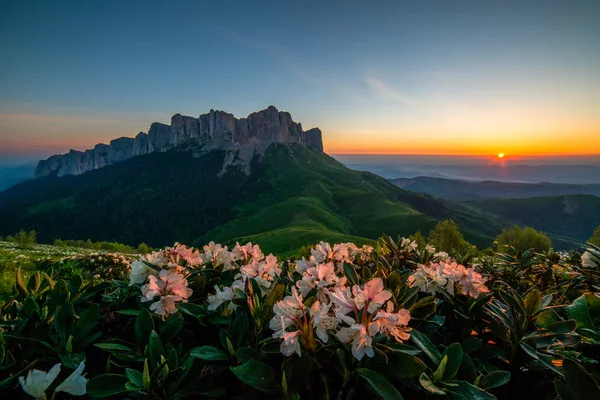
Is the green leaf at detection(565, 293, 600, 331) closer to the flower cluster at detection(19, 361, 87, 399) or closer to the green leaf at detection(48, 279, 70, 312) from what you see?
the flower cluster at detection(19, 361, 87, 399)

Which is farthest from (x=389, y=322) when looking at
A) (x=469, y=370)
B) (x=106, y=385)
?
(x=106, y=385)

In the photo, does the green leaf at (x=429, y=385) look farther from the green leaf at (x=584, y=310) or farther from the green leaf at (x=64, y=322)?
the green leaf at (x=64, y=322)

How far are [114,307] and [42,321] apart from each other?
0.57 metres

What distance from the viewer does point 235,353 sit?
2.04 meters

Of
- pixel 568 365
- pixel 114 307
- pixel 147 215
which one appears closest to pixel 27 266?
pixel 114 307

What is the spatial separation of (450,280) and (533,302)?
69 cm

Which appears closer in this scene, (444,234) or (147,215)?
(444,234)

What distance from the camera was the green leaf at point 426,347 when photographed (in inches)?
81.3

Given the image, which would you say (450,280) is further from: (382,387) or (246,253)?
(246,253)

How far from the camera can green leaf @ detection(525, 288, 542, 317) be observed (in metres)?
2.38

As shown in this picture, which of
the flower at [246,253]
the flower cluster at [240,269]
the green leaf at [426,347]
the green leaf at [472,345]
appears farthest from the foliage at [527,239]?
the green leaf at [426,347]

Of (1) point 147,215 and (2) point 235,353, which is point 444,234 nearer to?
(2) point 235,353

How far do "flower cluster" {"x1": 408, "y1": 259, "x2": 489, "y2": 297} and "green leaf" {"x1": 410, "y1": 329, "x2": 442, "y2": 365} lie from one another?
2.32 feet

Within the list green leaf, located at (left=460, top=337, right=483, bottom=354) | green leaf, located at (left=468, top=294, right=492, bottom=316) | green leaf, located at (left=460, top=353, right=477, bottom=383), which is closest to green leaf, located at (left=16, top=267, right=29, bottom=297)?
green leaf, located at (left=460, top=353, right=477, bottom=383)
